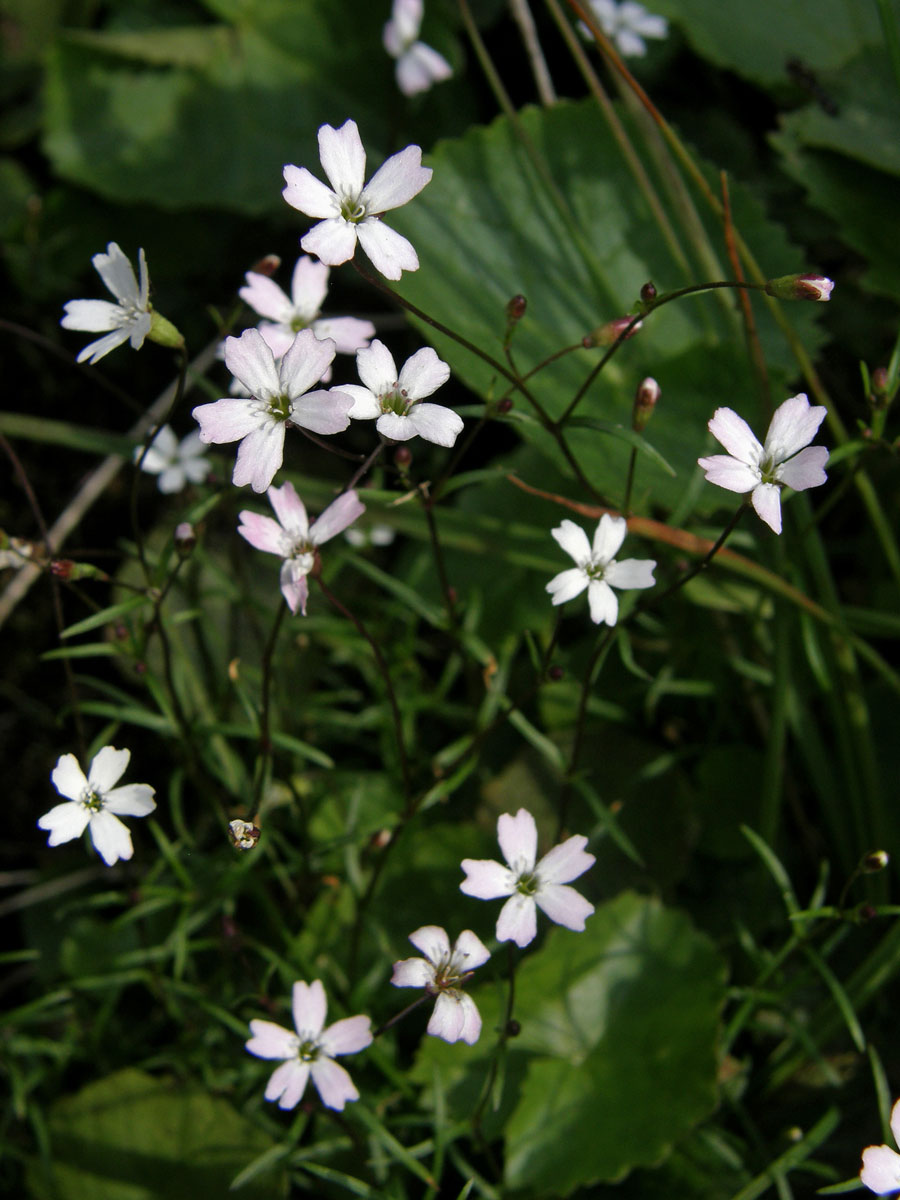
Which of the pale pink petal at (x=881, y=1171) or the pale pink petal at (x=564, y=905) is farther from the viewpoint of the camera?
the pale pink petal at (x=564, y=905)

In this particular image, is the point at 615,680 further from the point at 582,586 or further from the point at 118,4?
the point at 118,4

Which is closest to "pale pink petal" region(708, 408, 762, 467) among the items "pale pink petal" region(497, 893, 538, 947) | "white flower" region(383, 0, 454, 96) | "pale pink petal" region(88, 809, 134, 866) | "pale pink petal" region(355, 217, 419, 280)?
"pale pink petal" region(355, 217, 419, 280)

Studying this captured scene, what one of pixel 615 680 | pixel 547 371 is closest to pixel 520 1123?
pixel 615 680

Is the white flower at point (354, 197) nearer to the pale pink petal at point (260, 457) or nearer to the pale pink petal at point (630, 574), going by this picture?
the pale pink petal at point (260, 457)

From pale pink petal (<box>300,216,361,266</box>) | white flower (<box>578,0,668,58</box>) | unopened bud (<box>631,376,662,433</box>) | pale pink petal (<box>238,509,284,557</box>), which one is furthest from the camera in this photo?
white flower (<box>578,0,668,58</box>)

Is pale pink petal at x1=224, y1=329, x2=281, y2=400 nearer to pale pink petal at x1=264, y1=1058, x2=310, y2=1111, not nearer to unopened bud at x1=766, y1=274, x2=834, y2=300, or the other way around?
unopened bud at x1=766, y1=274, x2=834, y2=300

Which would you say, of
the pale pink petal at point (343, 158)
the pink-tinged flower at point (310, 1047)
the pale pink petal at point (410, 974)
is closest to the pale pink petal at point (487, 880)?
the pale pink petal at point (410, 974)

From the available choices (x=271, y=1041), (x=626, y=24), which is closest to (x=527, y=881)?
(x=271, y=1041)
